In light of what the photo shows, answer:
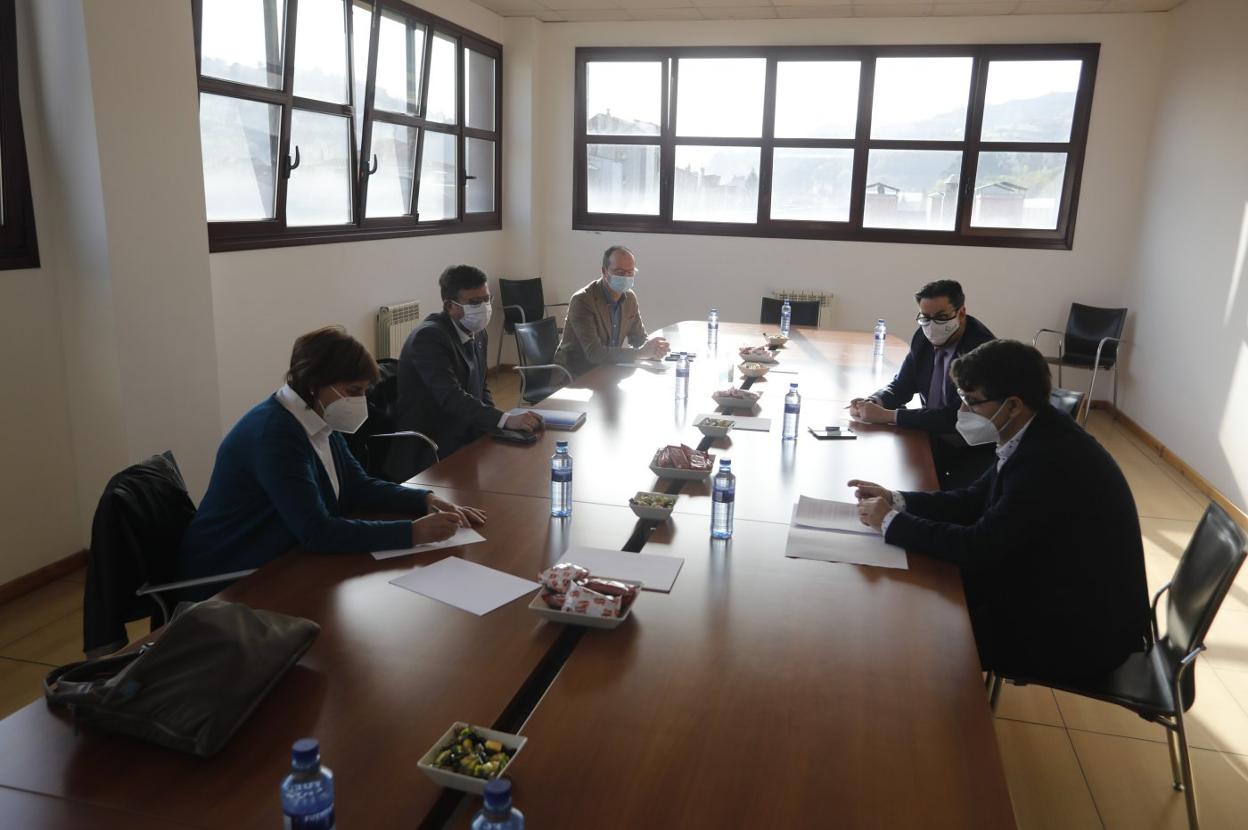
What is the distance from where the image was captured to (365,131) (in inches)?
230

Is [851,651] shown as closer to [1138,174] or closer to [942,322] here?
[942,322]

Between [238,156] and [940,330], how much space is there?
12.0 ft

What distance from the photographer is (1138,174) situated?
7176mm

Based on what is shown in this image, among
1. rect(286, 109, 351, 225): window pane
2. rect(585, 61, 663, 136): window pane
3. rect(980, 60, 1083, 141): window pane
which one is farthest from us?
rect(585, 61, 663, 136): window pane

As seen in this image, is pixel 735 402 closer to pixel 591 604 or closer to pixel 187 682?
pixel 591 604

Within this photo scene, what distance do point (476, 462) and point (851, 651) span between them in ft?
5.22

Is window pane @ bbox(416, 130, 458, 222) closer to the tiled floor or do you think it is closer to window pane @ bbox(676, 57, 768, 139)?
window pane @ bbox(676, 57, 768, 139)

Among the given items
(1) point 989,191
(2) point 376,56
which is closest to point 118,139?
(2) point 376,56

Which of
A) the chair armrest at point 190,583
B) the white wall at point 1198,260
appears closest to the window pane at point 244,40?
the chair armrest at point 190,583

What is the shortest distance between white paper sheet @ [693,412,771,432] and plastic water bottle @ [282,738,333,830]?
8.09 feet

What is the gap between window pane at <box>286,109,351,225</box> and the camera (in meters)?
5.27

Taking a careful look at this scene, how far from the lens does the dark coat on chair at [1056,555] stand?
2.23 m

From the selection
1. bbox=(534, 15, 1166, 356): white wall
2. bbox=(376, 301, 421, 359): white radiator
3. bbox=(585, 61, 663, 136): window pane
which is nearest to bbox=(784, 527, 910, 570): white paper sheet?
bbox=(376, 301, 421, 359): white radiator

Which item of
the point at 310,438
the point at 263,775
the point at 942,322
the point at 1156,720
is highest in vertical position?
the point at 942,322
